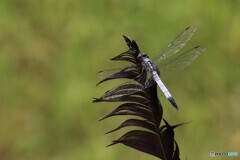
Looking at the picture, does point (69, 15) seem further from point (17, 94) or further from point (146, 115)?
point (146, 115)

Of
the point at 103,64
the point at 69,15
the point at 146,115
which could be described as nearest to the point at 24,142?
the point at 103,64

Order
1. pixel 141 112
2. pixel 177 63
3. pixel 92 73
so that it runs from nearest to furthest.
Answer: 1. pixel 141 112
2. pixel 177 63
3. pixel 92 73


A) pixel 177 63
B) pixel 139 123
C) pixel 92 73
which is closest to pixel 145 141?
pixel 139 123

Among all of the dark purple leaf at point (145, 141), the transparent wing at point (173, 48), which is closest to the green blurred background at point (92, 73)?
the transparent wing at point (173, 48)

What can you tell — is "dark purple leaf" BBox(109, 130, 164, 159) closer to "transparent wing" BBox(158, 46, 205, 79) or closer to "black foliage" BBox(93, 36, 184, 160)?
"black foliage" BBox(93, 36, 184, 160)

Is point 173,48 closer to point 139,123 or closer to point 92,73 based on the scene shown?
point 139,123

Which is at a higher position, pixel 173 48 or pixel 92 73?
pixel 92 73
